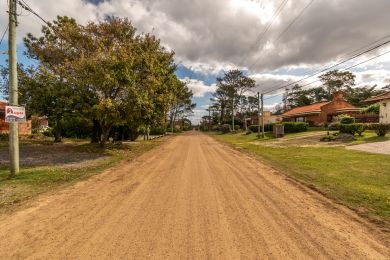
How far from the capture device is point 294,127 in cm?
3731

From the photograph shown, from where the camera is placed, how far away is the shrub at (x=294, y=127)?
Result: 37281mm

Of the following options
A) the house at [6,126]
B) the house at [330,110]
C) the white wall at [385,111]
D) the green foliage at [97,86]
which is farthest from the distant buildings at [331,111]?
the house at [6,126]

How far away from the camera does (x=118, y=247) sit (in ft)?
14.3

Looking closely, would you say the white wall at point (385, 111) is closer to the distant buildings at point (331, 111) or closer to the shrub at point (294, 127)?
the distant buildings at point (331, 111)

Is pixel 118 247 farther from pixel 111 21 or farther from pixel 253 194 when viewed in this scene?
pixel 111 21

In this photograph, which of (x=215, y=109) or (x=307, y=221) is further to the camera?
(x=215, y=109)

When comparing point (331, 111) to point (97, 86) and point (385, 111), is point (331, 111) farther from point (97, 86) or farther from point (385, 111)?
point (97, 86)

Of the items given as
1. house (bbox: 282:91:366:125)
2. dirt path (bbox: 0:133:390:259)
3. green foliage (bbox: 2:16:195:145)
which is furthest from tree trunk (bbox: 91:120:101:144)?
house (bbox: 282:91:366:125)

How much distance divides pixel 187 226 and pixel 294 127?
A: 3479cm

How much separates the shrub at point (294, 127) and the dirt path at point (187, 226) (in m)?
30.3

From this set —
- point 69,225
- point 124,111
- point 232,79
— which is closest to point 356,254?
point 69,225

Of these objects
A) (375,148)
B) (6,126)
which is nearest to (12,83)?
(375,148)

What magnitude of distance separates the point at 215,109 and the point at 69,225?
9832 centimetres

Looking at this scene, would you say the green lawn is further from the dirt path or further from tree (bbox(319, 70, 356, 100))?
tree (bbox(319, 70, 356, 100))
